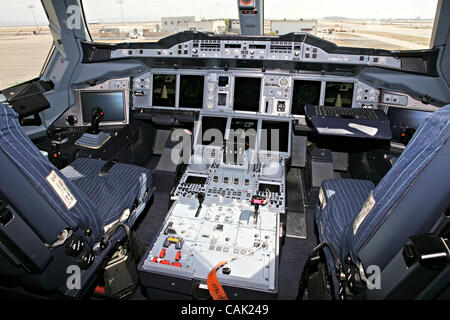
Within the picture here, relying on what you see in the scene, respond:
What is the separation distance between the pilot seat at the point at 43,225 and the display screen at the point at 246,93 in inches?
95.7

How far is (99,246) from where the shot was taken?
1918 millimetres

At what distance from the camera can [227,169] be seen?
331cm

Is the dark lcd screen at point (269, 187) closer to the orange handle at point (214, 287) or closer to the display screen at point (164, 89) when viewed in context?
the orange handle at point (214, 287)

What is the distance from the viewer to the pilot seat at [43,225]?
1291 millimetres

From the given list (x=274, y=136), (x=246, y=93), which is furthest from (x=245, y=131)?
(x=246, y=93)

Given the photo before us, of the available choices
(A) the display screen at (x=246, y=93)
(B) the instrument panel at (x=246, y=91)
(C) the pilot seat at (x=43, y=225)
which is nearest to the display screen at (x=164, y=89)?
(B) the instrument panel at (x=246, y=91)

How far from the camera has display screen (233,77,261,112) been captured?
12.6 ft

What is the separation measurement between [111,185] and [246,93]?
89.1 inches

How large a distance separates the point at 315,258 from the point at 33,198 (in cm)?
172

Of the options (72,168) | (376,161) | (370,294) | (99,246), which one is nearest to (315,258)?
(370,294)

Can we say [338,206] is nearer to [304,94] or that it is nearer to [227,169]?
[227,169]

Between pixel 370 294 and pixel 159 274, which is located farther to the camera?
pixel 159 274

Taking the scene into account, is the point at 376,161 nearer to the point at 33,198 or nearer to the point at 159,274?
the point at 159,274

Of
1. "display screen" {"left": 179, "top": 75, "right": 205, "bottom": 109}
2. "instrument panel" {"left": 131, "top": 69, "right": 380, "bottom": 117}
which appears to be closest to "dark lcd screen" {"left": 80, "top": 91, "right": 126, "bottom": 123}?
"instrument panel" {"left": 131, "top": 69, "right": 380, "bottom": 117}
